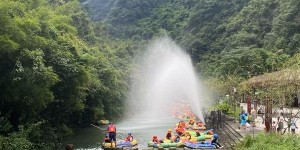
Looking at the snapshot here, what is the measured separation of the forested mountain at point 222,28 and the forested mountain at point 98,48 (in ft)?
0.60

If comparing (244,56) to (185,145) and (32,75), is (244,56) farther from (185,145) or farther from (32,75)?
(32,75)

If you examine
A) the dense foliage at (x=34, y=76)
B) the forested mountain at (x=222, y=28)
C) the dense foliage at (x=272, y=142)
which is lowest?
the dense foliage at (x=272, y=142)

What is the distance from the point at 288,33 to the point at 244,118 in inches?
1580

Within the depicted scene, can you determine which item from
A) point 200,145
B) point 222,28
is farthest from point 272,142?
point 222,28

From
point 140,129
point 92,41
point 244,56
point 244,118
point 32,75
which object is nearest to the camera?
point 32,75

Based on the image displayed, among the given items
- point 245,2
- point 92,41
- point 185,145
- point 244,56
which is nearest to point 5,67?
point 185,145

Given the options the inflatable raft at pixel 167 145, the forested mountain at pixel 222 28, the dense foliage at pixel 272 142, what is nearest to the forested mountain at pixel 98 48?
the forested mountain at pixel 222 28

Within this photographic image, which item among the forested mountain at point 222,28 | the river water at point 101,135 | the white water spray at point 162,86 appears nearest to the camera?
the river water at point 101,135

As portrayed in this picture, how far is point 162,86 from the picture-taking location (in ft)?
221

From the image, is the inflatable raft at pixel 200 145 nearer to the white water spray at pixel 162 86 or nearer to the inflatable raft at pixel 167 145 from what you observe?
the inflatable raft at pixel 167 145

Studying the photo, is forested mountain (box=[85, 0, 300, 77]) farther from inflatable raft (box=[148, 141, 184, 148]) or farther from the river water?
inflatable raft (box=[148, 141, 184, 148])

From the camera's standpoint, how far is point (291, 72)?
22094 millimetres

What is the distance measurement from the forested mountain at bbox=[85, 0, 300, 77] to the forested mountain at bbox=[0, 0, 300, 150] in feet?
0.60

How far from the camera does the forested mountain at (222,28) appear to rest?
6150cm
